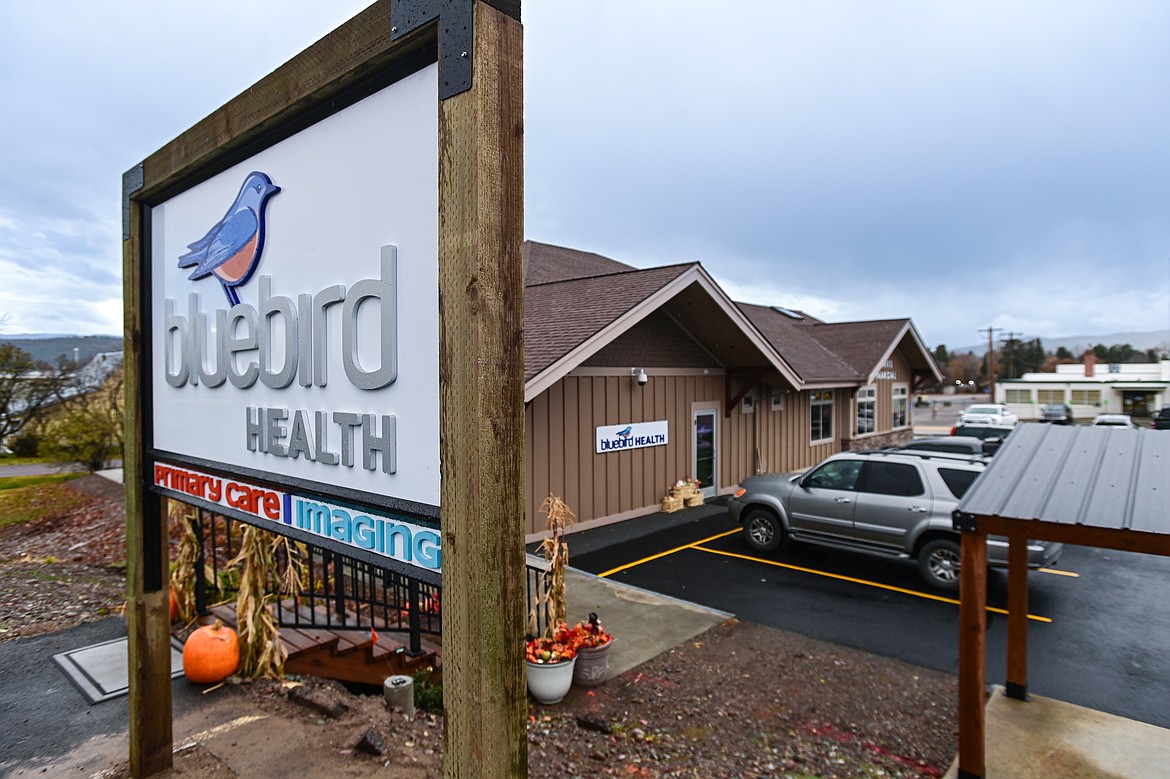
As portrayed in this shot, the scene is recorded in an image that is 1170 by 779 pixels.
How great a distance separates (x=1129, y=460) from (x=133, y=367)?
672cm

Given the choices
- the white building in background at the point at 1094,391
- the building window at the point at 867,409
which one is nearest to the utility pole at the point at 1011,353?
the white building in background at the point at 1094,391

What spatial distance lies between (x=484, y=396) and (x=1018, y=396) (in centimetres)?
6794

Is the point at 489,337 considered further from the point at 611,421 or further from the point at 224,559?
the point at 611,421

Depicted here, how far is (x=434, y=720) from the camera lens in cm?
499

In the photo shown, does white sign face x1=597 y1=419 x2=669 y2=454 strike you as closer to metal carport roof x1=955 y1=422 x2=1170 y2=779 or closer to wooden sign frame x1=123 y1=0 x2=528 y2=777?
metal carport roof x1=955 y1=422 x2=1170 y2=779

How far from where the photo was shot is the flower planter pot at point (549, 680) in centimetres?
547

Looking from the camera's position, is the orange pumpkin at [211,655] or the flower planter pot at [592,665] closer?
the orange pumpkin at [211,655]

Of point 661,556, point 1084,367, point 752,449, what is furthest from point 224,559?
point 1084,367

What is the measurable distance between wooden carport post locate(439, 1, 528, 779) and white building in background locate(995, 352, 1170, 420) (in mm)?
56539

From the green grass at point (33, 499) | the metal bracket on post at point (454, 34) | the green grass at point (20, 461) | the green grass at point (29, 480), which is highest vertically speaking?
the metal bracket on post at point (454, 34)

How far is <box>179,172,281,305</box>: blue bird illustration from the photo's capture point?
8.68ft

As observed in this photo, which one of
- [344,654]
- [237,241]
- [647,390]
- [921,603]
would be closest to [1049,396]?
[647,390]

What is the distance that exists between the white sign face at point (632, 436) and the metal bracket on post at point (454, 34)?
11123mm

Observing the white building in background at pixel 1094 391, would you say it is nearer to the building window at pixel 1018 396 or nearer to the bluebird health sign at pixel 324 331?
the building window at pixel 1018 396
